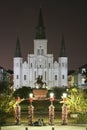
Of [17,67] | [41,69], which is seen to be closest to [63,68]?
[41,69]

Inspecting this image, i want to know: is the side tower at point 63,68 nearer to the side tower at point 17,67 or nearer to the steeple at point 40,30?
the steeple at point 40,30

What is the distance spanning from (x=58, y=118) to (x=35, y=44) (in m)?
116

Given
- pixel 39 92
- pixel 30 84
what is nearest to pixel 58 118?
pixel 39 92

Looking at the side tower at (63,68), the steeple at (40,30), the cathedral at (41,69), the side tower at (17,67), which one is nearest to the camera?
the side tower at (17,67)

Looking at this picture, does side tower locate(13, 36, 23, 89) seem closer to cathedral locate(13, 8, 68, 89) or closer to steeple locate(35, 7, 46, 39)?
cathedral locate(13, 8, 68, 89)

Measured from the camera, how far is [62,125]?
3528 cm

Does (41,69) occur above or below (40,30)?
below

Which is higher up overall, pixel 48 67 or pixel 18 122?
pixel 48 67

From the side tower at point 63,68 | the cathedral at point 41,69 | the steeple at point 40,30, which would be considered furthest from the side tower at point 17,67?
the side tower at point 63,68

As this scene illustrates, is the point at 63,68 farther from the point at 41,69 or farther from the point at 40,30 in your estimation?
the point at 40,30

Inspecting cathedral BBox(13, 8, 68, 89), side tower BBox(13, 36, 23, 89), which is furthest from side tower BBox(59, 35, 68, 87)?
side tower BBox(13, 36, 23, 89)

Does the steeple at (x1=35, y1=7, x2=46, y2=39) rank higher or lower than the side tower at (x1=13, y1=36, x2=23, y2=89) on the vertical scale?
higher

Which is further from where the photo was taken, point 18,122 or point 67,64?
point 67,64

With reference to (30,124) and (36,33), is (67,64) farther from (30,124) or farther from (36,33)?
(30,124)
